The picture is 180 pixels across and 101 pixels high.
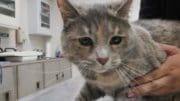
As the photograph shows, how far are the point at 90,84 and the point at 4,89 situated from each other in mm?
1457

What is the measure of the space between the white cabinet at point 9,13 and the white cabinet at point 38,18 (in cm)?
21

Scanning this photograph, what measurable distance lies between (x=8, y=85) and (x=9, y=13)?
0.82 m

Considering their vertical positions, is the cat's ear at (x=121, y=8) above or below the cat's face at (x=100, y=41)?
above

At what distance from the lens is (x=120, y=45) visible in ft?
1.46

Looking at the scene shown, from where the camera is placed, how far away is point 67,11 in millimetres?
445

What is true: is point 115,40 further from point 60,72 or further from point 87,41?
point 60,72

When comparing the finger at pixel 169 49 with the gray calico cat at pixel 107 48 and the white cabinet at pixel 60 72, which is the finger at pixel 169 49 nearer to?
the gray calico cat at pixel 107 48

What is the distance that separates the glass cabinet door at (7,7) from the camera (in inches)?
90.8

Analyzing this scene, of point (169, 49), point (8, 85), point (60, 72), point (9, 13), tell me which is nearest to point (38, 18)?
point (9, 13)

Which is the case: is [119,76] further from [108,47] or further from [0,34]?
[0,34]

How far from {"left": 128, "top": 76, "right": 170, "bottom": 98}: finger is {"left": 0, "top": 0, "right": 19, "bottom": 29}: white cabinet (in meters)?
1.98

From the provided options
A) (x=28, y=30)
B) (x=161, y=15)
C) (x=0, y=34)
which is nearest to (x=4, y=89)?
(x=0, y=34)

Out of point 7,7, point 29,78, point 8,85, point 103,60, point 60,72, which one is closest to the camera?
point 103,60

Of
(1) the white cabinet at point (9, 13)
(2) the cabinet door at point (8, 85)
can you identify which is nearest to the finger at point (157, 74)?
(2) the cabinet door at point (8, 85)
